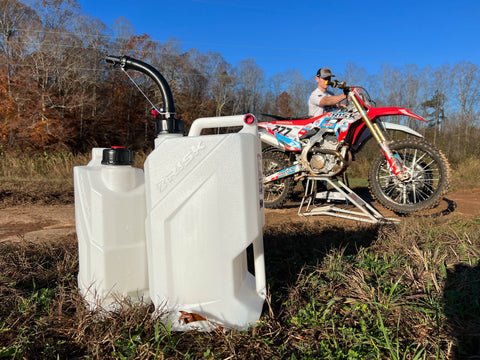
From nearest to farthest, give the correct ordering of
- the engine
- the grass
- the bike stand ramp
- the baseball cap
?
the grass < the bike stand ramp < the engine < the baseball cap

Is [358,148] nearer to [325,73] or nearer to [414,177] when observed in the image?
[414,177]

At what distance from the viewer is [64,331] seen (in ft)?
4.13

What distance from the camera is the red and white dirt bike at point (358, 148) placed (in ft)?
11.7

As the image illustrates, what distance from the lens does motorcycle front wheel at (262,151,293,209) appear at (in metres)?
4.41

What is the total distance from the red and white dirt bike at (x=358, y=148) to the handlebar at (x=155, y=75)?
2.66 metres

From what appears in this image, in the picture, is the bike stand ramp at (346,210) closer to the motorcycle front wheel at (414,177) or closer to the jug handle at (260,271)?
the motorcycle front wheel at (414,177)

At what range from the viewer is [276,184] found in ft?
14.9

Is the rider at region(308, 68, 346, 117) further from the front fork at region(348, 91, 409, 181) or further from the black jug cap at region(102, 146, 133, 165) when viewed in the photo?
the black jug cap at region(102, 146, 133, 165)

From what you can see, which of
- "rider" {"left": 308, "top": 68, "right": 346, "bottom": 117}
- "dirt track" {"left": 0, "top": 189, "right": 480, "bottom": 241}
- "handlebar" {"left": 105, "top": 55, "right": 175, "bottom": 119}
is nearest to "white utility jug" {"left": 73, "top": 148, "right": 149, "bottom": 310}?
"handlebar" {"left": 105, "top": 55, "right": 175, "bottom": 119}

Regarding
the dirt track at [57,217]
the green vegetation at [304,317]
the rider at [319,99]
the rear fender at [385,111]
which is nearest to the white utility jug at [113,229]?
the green vegetation at [304,317]

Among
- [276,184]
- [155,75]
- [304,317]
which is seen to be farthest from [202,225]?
[276,184]

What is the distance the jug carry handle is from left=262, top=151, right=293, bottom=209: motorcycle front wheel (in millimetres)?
3019

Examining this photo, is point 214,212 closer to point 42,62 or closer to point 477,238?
point 477,238

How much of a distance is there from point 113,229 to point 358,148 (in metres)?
3.57
